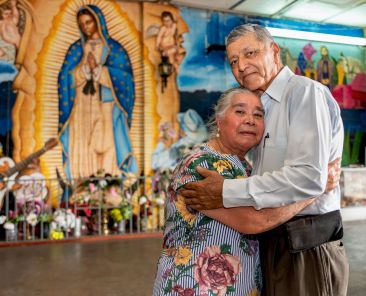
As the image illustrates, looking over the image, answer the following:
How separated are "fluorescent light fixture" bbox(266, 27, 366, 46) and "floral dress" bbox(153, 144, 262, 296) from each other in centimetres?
698

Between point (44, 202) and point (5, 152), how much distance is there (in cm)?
106

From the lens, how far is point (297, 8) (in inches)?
336

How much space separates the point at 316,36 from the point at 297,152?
7.92 m

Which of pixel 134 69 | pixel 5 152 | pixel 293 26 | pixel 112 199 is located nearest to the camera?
pixel 5 152

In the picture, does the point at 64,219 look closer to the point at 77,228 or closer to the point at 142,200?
the point at 77,228

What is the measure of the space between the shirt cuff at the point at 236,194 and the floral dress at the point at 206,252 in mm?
91

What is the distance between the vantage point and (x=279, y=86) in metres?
1.58

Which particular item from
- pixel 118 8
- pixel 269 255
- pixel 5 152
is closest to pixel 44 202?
pixel 5 152

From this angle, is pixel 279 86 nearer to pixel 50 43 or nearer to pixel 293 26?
pixel 50 43

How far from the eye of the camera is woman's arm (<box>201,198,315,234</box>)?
142cm

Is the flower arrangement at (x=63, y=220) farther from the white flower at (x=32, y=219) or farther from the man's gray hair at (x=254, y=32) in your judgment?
the man's gray hair at (x=254, y=32)

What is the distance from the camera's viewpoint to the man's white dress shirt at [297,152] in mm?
1359

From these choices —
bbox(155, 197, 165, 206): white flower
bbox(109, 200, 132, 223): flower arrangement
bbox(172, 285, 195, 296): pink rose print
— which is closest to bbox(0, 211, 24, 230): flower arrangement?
bbox(109, 200, 132, 223): flower arrangement

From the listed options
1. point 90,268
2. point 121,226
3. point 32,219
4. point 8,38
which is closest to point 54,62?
point 8,38
